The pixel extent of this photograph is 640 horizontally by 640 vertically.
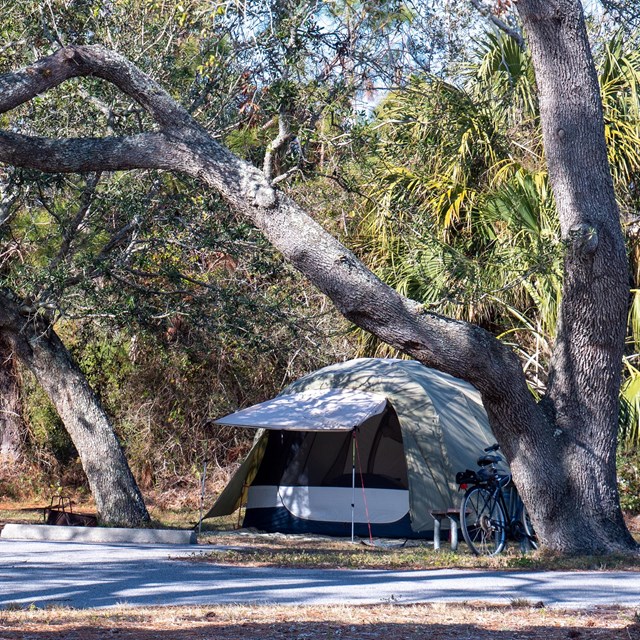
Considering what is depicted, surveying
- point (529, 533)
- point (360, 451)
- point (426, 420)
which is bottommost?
point (529, 533)

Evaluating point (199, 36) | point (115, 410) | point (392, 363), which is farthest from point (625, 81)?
point (115, 410)

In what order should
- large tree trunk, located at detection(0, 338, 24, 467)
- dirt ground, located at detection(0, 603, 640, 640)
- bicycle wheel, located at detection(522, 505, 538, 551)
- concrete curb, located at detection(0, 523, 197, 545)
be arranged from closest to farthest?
dirt ground, located at detection(0, 603, 640, 640)
bicycle wheel, located at detection(522, 505, 538, 551)
concrete curb, located at detection(0, 523, 197, 545)
large tree trunk, located at detection(0, 338, 24, 467)

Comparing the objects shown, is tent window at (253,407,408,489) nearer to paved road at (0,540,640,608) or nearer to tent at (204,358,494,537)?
tent at (204,358,494,537)

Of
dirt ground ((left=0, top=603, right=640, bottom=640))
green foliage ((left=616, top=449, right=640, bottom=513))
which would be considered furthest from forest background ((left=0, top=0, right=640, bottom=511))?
dirt ground ((left=0, top=603, right=640, bottom=640))

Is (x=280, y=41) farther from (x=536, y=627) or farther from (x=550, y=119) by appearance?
(x=536, y=627)

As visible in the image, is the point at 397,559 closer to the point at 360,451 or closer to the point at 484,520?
the point at 484,520

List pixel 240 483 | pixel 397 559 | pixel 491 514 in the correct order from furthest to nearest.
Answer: pixel 240 483, pixel 491 514, pixel 397 559

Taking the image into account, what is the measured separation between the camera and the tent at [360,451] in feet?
41.8

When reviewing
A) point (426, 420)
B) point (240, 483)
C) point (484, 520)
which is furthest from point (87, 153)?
point (240, 483)

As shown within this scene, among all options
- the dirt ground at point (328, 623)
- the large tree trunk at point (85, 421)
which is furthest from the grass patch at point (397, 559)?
the dirt ground at point (328, 623)

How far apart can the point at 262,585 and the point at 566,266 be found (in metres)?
4.30

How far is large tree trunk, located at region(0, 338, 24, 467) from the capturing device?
19234 mm

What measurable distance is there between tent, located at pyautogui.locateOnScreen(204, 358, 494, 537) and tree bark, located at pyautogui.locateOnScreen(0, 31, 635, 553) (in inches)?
121

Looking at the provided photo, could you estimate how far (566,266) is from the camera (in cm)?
969
